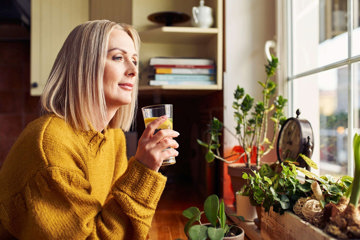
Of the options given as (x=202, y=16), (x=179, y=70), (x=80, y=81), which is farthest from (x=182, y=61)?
(x=80, y=81)

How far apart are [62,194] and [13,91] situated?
1.87 m

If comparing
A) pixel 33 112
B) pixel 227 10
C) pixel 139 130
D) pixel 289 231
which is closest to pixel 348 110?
pixel 289 231

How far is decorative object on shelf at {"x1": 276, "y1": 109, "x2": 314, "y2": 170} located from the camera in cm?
101

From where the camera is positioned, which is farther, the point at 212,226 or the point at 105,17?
the point at 105,17

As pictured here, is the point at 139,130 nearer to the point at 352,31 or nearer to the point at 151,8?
the point at 151,8

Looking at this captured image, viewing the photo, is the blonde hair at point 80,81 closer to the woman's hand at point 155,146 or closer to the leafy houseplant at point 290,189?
the woman's hand at point 155,146

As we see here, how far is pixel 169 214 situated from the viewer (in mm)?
1423

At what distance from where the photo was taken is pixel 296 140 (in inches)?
41.8

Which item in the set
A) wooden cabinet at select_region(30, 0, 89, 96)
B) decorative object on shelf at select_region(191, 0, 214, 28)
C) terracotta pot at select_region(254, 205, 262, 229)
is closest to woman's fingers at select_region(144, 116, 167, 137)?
terracotta pot at select_region(254, 205, 262, 229)

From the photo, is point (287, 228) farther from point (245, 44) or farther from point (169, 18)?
point (169, 18)

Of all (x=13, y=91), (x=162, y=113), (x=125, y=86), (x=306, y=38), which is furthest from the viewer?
(x=13, y=91)

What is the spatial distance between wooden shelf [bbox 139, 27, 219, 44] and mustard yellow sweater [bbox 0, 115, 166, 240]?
0.80 meters

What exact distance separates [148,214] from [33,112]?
1843mm

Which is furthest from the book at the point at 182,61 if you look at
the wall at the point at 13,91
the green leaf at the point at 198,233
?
the wall at the point at 13,91
